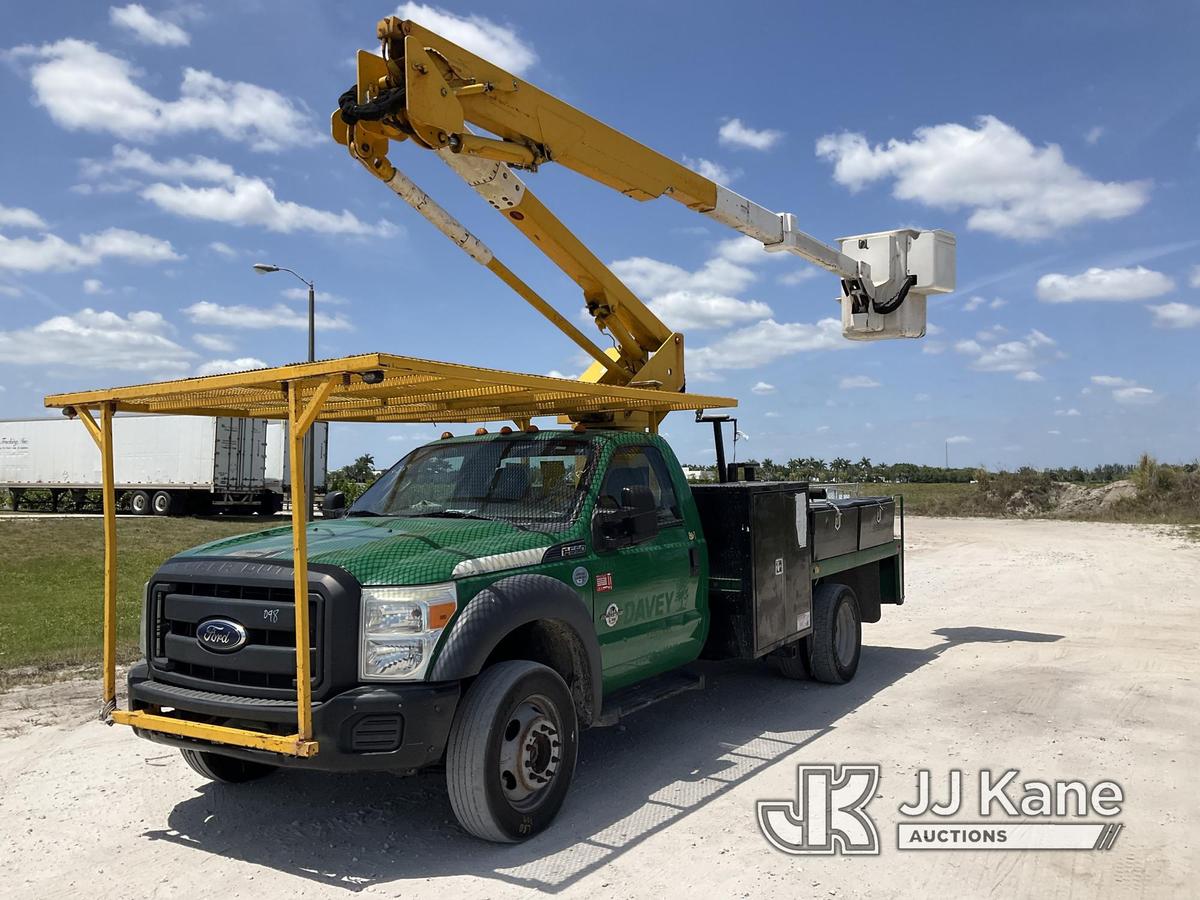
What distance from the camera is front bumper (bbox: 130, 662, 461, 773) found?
4.21m

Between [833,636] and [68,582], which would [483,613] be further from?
[68,582]

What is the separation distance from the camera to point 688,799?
5.33 m

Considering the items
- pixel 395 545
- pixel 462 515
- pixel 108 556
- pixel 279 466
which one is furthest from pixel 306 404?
pixel 279 466

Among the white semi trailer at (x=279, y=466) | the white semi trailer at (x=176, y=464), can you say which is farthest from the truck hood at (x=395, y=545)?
the white semi trailer at (x=279, y=466)

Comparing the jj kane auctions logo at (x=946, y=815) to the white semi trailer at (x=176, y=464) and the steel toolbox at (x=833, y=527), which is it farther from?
the white semi trailer at (x=176, y=464)

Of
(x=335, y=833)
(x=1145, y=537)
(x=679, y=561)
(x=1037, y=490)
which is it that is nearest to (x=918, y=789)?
(x=679, y=561)

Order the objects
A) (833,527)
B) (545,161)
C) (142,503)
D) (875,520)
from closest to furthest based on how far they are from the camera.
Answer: (545,161) < (833,527) < (875,520) < (142,503)

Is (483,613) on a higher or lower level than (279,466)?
lower

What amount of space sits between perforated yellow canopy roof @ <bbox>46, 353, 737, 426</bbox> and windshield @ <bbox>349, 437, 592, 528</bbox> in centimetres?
32

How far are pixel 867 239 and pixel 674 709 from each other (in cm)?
640

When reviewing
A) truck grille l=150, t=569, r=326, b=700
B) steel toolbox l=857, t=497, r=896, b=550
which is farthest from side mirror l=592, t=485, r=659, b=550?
steel toolbox l=857, t=497, r=896, b=550

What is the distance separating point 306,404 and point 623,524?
1.93m

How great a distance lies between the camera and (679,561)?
629 cm

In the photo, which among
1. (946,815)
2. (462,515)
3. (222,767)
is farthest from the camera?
(462,515)
